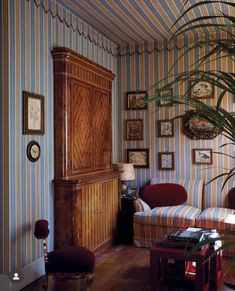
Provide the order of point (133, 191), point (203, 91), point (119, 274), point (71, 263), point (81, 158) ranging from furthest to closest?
1. point (133, 191)
2. point (203, 91)
3. point (81, 158)
4. point (119, 274)
5. point (71, 263)

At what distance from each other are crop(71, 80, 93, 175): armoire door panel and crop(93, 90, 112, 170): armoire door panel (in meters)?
0.20

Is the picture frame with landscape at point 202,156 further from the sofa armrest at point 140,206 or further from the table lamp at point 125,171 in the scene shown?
the sofa armrest at point 140,206

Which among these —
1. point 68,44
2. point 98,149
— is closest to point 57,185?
point 98,149

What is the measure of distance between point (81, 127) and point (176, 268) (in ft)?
6.23

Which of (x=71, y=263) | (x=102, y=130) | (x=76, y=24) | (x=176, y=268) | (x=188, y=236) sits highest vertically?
(x=76, y=24)

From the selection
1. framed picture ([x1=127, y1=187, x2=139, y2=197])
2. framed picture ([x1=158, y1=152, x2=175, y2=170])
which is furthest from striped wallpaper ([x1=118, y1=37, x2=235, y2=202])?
framed picture ([x1=127, y1=187, x2=139, y2=197])

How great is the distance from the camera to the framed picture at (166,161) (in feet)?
17.1

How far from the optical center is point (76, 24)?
4.28 m

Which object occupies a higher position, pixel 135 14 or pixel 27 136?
pixel 135 14

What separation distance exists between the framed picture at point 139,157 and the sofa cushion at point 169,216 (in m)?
0.94

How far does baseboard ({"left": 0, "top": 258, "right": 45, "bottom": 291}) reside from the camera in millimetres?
3000

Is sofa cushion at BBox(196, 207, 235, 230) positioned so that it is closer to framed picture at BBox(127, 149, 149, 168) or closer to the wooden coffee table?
the wooden coffee table

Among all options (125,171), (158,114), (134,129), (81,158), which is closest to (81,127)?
(81,158)

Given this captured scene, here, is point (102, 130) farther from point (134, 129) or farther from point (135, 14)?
point (135, 14)
